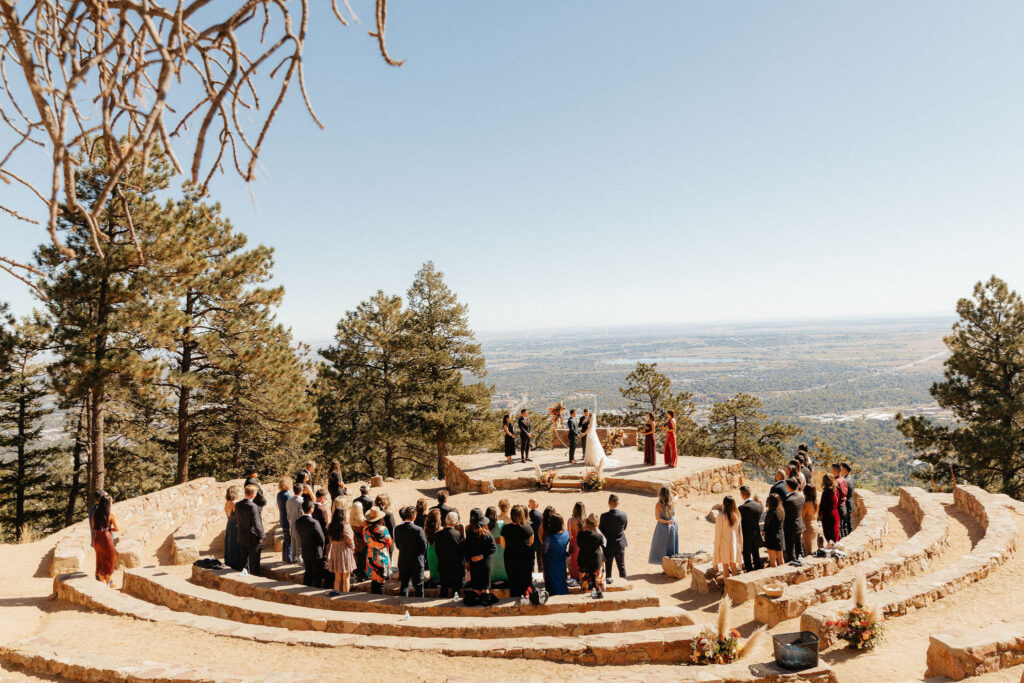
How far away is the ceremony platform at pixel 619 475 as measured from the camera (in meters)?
15.1

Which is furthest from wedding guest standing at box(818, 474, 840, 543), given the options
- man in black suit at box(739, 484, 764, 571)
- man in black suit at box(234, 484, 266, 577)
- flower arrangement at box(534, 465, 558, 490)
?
man in black suit at box(234, 484, 266, 577)

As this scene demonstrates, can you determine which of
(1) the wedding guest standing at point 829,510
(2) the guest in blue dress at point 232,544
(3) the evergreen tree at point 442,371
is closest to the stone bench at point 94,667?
(2) the guest in blue dress at point 232,544

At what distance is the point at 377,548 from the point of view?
7703 millimetres

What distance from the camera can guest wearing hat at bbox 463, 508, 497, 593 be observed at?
6.99 metres

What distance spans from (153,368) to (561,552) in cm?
1410

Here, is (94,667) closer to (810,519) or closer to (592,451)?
(810,519)

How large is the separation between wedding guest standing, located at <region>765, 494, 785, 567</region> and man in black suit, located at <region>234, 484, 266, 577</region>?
8.11m

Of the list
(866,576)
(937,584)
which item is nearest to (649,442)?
(866,576)

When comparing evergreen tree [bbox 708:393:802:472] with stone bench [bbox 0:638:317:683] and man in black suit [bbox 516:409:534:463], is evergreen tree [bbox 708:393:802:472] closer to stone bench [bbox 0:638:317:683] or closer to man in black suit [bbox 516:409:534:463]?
man in black suit [bbox 516:409:534:463]

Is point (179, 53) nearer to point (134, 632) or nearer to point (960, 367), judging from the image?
point (134, 632)

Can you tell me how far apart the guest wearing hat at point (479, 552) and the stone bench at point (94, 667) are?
2553 mm

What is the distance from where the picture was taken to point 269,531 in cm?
1170

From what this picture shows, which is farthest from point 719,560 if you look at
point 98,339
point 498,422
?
point 498,422

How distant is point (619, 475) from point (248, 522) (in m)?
10.4
